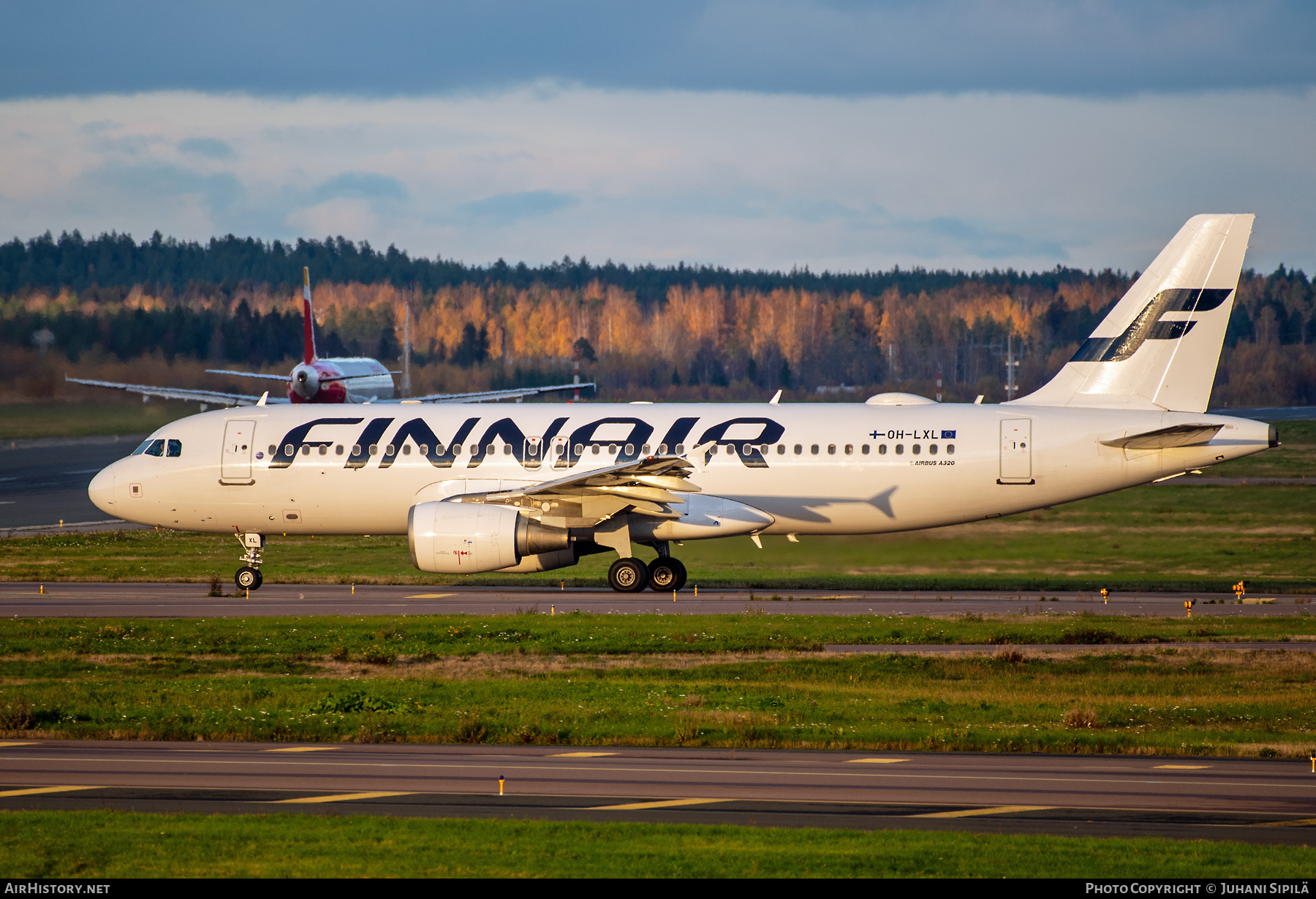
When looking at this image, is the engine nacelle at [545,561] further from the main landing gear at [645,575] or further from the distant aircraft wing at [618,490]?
Answer: the main landing gear at [645,575]

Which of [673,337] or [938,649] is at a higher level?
[673,337]

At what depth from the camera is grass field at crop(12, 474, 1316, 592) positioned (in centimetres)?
3306

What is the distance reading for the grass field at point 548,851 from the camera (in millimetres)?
10828

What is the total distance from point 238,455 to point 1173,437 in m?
22.4

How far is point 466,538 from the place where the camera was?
30.0 meters

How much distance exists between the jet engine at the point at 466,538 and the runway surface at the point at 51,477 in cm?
2421

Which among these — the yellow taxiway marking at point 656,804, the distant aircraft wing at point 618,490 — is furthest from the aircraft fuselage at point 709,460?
the yellow taxiway marking at point 656,804

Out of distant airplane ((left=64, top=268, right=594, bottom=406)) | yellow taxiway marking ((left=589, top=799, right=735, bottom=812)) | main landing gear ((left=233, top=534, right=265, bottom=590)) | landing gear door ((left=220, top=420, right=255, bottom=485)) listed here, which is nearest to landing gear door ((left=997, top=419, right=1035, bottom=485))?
main landing gear ((left=233, top=534, right=265, bottom=590))

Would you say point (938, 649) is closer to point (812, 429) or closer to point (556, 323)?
point (812, 429)

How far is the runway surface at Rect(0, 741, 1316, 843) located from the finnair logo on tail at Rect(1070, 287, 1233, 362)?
59.3 feet

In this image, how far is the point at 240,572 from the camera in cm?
3291

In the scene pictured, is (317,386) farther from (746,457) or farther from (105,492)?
(746,457)

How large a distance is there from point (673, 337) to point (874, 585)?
100534 mm
